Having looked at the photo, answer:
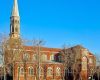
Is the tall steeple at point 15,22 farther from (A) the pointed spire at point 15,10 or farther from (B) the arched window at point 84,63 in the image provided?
(B) the arched window at point 84,63

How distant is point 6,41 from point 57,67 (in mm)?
35399

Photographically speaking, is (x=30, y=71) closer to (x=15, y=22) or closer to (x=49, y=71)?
(x=49, y=71)

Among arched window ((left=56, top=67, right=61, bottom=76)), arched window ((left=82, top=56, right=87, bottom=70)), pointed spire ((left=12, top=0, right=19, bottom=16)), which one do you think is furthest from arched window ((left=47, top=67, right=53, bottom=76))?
pointed spire ((left=12, top=0, right=19, bottom=16))

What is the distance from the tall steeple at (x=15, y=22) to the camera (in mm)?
134625

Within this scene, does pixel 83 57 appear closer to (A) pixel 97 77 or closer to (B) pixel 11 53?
(A) pixel 97 77

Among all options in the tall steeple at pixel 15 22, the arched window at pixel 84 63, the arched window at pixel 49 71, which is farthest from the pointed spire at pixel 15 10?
the arched window at pixel 84 63

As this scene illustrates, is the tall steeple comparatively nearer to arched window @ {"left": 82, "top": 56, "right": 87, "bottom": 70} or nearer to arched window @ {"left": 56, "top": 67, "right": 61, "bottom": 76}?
arched window @ {"left": 56, "top": 67, "right": 61, "bottom": 76}

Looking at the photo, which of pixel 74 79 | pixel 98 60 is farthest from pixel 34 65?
pixel 98 60

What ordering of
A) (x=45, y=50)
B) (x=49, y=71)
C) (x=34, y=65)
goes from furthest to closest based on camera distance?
1. (x=45, y=50)
2. (x=49, y=71)
3. (x=34, y=65)

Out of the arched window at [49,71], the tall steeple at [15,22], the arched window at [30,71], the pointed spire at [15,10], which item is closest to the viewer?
the arched window at [30,71]

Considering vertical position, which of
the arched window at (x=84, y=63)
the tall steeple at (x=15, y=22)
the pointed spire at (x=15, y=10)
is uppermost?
the pointed spire at (x=15, y=10)

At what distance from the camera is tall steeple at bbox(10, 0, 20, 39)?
442ft

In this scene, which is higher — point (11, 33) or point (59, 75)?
point (11, 33)

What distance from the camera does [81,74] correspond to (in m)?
119
